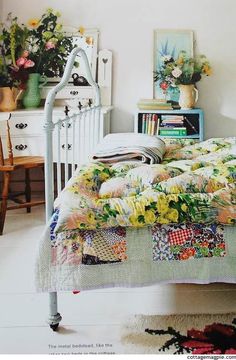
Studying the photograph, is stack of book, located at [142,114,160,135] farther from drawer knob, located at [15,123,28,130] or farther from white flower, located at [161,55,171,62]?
drawer knob, located at [15,123,28,130]

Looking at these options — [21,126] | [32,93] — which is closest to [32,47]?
[32,93]

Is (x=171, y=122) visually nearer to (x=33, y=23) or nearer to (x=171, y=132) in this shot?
(x=171, y=132)

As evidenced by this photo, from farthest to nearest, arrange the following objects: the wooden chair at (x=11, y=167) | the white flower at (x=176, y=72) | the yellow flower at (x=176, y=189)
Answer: the white flower at (x=176, y=72)
the wooden chair at (x=11, y=167)
the yellow flower at (x=176, y=189)

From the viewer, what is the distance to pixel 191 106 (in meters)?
3.44

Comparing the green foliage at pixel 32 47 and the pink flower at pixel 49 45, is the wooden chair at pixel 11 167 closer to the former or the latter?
the green foliage at pixel 32 47

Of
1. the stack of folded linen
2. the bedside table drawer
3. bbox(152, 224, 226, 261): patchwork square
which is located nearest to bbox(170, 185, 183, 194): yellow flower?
bbox(152, 224, 226, 261): patchwork square

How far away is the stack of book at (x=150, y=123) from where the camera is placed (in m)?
3.45

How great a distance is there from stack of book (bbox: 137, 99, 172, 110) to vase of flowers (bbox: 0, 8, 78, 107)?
2.31 ft

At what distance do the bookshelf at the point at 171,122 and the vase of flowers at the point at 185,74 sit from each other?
0.08 metres

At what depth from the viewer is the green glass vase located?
11.5ft

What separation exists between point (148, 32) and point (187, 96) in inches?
24.2

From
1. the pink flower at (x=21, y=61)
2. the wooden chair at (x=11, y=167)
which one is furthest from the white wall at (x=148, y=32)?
the wooden chair at (x=11, y=167)

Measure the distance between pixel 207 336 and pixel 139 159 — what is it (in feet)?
2.85

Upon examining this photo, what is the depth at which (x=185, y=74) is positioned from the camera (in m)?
3.42
